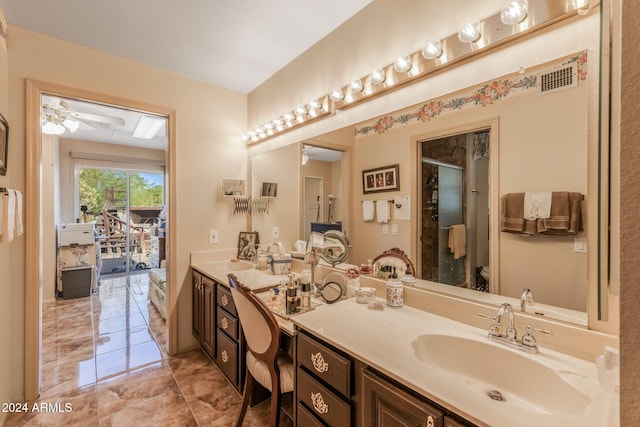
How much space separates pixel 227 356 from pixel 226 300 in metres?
0.43

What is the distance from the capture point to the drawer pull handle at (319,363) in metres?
1.17

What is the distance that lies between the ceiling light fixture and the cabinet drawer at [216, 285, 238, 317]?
8.26 feet

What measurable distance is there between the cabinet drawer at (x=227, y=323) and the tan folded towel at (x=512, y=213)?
174cm

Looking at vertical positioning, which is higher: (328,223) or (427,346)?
(328,223)

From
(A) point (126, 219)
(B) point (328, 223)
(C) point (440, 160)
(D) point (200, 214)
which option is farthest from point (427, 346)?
(A) point (126, 219)

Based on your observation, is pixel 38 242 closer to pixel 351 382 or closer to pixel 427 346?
pixel 351 382

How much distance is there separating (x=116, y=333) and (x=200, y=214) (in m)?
1.74

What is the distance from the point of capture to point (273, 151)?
Answer: 8.93ft

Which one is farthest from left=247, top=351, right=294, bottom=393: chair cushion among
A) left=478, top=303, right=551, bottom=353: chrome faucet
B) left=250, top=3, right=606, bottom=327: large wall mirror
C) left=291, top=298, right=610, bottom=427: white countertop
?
left=478, top=303, right=551, bottom=353: chrome faucet

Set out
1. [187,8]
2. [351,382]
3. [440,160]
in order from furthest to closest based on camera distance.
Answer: [187,8], [440,160], [351,382]

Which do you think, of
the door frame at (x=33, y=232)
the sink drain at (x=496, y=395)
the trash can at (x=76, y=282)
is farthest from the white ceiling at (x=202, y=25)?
the trash can at (x=76, y=282)

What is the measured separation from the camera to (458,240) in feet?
4.57

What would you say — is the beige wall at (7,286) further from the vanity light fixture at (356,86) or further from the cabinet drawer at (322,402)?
the vanity light fixture at (356,86)

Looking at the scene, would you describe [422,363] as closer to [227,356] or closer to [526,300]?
[526,300]
